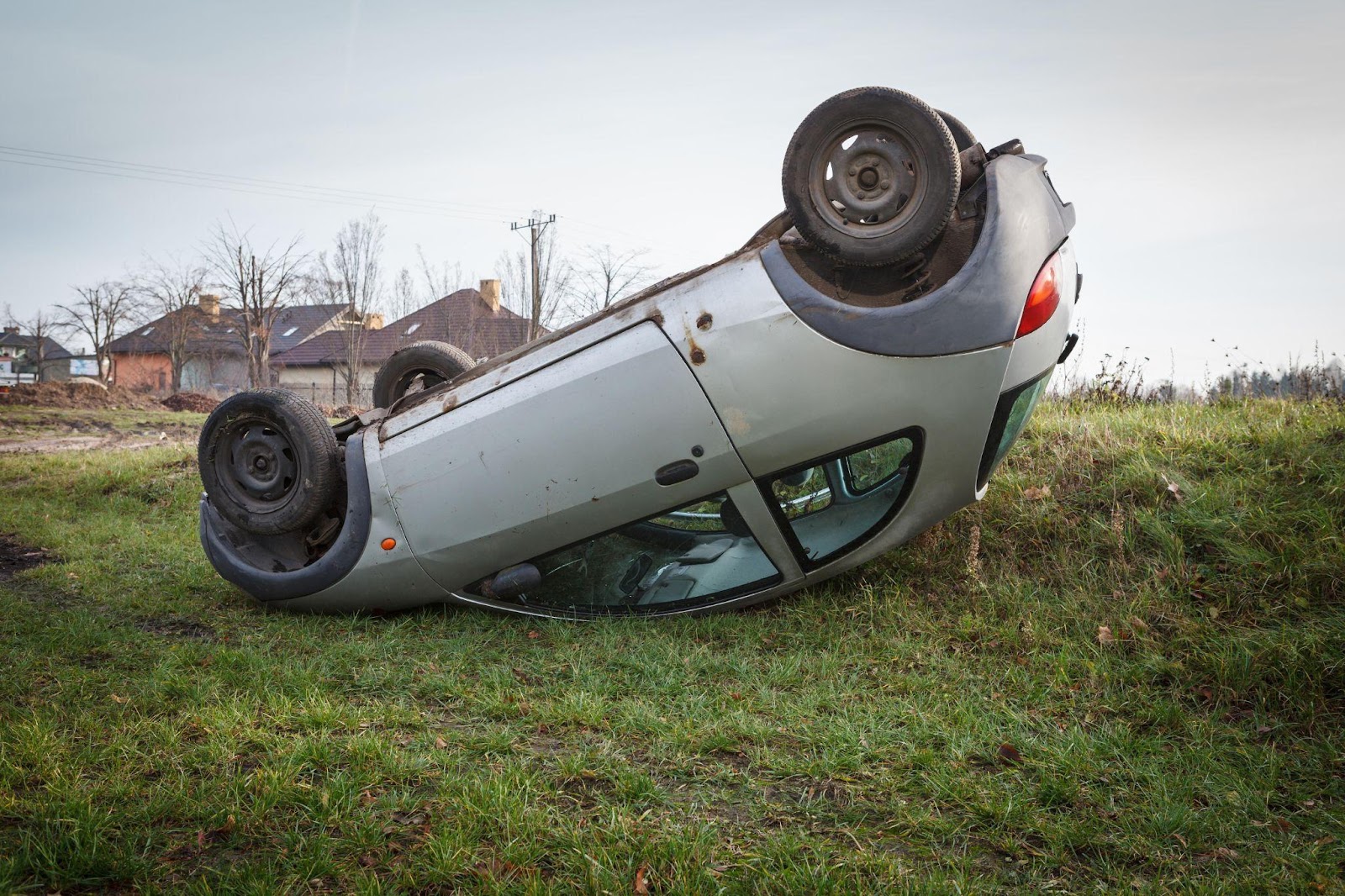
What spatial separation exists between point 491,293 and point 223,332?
821 inches

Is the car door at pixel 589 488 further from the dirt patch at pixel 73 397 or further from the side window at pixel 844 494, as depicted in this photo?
the dirt patch at pixel 73 397

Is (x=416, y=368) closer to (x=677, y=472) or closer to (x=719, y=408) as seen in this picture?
(x=677, y=472)

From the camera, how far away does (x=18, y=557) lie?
7168mm

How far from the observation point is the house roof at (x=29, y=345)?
5678 cm

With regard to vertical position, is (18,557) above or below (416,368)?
below

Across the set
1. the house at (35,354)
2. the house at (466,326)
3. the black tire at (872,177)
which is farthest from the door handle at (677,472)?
the house at (35,354)

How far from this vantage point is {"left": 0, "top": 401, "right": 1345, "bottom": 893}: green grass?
265 cm

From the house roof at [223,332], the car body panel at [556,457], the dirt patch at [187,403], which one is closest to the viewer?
the car body panel at [556,457]

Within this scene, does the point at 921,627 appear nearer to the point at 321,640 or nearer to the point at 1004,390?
the point at 1004,390

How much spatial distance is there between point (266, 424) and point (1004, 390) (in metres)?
4.02

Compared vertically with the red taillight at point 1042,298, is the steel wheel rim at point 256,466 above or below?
below

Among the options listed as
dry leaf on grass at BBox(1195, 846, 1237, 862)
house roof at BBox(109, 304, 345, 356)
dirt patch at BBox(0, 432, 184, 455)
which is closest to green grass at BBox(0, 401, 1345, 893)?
dry leaf on grass at BBox(1195, 846, 1237, 862)

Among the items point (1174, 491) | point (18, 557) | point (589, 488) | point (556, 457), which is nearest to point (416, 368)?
point (556, 457)

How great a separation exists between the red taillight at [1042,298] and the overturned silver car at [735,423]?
14 millimetres
